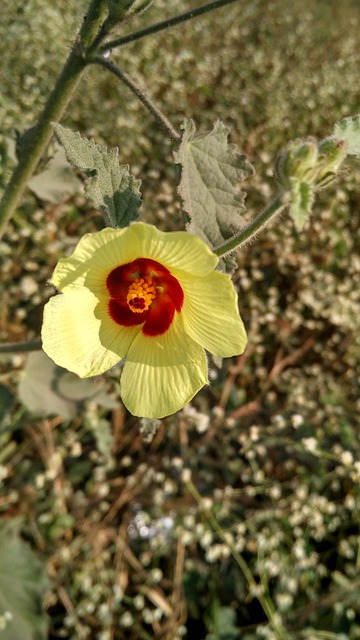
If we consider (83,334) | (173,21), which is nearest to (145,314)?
(83,334)

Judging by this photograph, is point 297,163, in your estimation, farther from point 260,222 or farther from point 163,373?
point 163,373

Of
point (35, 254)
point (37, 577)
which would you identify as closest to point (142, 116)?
point (35, 254)

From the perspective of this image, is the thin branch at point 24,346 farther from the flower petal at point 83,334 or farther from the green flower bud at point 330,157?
the green flower bud at point 330,157

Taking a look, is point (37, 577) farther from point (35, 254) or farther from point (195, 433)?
point (35, 254)

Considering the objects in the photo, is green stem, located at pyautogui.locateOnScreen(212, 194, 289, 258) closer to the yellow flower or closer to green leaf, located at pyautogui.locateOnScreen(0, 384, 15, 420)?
the yellow flower

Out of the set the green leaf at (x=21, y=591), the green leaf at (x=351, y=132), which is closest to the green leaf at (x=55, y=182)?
the green leaf at (x=351, y=132)

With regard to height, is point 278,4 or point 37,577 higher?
point 278,4
